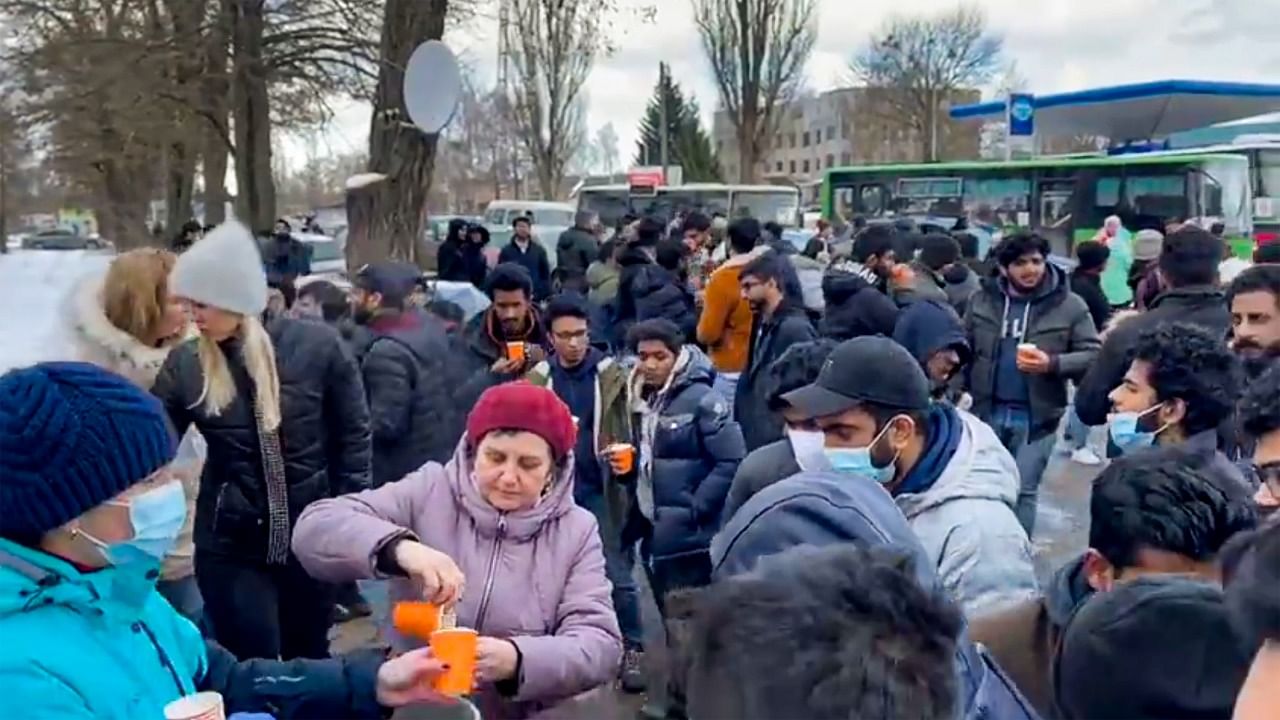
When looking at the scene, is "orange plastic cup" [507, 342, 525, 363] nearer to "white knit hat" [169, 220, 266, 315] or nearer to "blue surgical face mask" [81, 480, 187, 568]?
"white knit hat" [169, 220, 266, 315]

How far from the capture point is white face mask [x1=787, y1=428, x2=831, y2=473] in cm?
335

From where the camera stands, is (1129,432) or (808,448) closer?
(808,448)

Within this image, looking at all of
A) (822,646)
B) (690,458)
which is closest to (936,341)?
(690,458)

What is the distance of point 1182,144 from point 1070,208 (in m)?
8.20

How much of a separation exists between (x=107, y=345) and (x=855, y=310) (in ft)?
12.3

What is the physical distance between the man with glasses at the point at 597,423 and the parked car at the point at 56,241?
1514 inches

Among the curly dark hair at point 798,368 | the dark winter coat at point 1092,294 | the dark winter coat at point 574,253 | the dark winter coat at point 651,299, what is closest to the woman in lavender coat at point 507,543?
the curly dark hair at point 798,368

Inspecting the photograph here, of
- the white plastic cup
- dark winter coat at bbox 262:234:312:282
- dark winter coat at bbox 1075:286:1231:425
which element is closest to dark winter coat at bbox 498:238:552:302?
dark winter coat at bbox 262:234:312:282

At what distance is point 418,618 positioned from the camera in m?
2.72

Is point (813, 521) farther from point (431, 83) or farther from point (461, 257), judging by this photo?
point (461, 257)

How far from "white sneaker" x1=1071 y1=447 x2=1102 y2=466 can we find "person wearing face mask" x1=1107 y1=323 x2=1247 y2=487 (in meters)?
6.99

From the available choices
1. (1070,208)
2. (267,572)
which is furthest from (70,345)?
(1070,208)

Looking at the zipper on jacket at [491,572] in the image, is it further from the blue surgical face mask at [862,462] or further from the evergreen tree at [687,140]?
the evergreen tree at [687,140]

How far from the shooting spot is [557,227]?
29578mm
